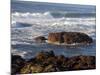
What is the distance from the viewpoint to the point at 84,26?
2594mm

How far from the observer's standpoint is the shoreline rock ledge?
2.48m

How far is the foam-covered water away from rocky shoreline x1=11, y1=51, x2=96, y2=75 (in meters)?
0.05

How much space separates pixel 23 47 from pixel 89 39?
80 cm

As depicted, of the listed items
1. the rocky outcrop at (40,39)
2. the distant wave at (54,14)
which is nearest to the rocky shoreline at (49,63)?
the rocky outcrop at (40,39)

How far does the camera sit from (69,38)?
2543mm

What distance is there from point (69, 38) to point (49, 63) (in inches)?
14.9

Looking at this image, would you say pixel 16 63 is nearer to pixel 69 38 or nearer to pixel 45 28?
pixel 45 28

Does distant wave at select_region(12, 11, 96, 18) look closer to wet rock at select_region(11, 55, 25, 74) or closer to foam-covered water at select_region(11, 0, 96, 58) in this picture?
foam-covered water at select_region(11, 0, 96, 58)

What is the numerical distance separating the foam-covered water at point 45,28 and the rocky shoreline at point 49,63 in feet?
0.18

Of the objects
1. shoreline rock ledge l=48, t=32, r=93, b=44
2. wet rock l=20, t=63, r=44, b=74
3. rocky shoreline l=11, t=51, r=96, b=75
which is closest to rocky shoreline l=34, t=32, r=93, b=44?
shoreline rock ledge l=48, t=32, r=93, b=44

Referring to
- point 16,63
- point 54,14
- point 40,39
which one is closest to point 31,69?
point 16,63
